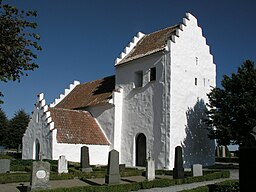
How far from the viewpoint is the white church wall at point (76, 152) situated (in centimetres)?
2322

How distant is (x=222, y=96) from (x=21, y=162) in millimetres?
15149

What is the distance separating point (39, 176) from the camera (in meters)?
11.8

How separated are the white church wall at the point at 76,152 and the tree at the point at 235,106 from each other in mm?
9145

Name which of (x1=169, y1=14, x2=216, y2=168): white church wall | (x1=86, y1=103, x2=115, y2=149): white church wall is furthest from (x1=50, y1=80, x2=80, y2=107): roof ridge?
(x1=169, y1=14, x2=216, y2=168): white church wall

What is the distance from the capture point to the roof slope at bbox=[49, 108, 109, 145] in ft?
79.5

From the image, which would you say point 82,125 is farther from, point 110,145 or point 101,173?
point 101,173

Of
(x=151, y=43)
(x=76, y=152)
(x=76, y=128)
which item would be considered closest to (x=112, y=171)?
(x=76, y=152)

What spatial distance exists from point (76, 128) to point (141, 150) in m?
5.70

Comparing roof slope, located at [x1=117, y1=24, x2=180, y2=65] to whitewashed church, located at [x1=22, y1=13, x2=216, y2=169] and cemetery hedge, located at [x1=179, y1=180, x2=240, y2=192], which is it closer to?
whitewashed church, located at [x1=22, y1=13, x2=216, y2=169]

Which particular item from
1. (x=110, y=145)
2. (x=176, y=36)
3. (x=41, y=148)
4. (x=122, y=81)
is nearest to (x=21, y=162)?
(x=41, y=148)

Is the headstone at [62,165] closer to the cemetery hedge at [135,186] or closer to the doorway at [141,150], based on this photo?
the cemetery hedge at [135,186]

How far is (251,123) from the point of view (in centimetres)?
1900

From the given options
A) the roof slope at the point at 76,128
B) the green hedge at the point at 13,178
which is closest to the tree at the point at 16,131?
the roof slope at the point at 76,128

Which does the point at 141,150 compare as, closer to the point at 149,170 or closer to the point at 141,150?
the point at 141,150
